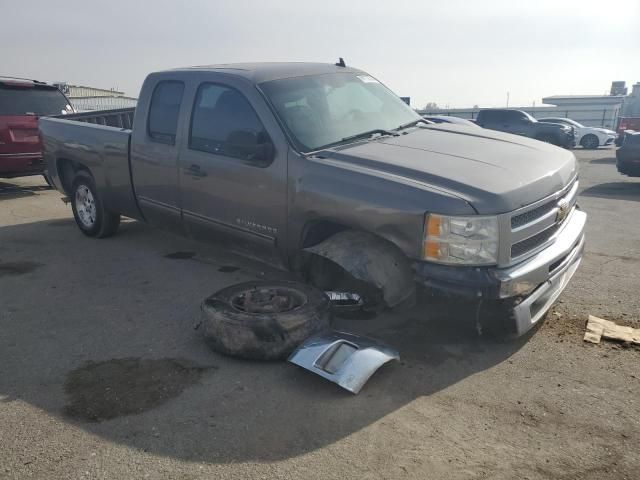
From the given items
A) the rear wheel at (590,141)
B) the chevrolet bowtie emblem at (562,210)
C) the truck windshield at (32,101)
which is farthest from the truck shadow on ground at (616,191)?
the rear wheel at (590,141)

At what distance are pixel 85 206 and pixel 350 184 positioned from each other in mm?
4364

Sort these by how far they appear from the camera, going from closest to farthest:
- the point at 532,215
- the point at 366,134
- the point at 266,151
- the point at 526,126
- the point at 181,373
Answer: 1. the point at 181,373
2. the point at 532,215
3. the point at 266,151
4. the point at 366,134
5. the point at 526,126

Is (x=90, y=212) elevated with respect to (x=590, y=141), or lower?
elevated

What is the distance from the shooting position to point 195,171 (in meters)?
4.70

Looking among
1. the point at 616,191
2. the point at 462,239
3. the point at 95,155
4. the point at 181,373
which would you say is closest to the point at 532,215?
the point at 462,239

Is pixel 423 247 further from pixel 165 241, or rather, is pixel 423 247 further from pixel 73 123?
pixel 73 123

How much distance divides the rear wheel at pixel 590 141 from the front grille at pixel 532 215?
23.2 meters

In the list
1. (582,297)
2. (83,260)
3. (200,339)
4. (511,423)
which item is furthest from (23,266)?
(582,297)

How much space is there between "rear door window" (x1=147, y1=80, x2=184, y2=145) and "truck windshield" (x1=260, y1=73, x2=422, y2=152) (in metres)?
1.07

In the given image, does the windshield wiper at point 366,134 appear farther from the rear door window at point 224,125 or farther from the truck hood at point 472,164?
the rear door window at point 224,125

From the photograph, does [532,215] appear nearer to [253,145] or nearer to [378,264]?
[378,264]

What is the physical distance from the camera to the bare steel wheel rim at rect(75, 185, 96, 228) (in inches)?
258

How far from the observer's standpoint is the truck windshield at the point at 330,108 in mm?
4195

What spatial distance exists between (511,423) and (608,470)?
1.63ft
